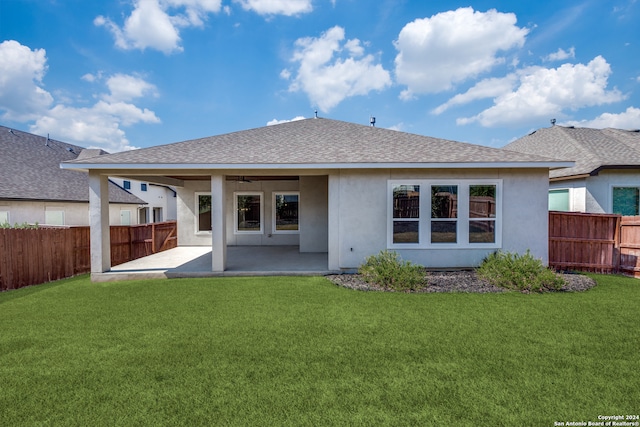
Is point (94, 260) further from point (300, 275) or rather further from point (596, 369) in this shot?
point (596, 369)

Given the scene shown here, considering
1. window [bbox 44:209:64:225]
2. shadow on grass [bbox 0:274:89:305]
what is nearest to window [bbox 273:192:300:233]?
shadow on grass [bbox 0:274:89:305]

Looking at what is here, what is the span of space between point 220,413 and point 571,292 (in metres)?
7.66

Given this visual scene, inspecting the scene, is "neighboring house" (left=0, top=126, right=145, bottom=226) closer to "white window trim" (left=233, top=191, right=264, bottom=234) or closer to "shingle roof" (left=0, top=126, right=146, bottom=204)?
"shingle roof" (left=0, top=126, right=146, bottom=204)

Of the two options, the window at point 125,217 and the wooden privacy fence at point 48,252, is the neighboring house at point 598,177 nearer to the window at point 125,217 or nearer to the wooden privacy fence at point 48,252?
the wooden privacy fence at point 48,252

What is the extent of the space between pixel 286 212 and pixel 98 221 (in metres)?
7.12

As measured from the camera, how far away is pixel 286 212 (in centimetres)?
1366

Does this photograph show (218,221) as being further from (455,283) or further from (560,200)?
(560,200)

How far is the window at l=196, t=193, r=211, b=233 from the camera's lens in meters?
14.0

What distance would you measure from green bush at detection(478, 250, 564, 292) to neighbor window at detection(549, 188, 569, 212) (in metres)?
6.11

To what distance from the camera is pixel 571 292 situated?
6.73 metres

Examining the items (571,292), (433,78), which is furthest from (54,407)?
(433,78)

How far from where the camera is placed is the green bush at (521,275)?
679 centimetres

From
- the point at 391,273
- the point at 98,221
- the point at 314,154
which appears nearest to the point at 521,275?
the point at 391,273

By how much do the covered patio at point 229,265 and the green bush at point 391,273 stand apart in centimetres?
125
